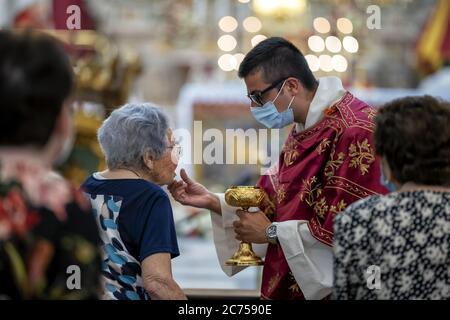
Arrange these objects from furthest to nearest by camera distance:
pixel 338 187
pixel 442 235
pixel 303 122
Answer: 1. pixel 303 122
2. pixel 338 187
3. pixel 442 235

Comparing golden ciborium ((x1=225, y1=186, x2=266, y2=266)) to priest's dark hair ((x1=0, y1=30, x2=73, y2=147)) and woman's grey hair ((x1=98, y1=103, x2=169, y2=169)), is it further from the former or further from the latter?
priest's dark hair ((x1=0, y1=30, x2=73, y2=147))

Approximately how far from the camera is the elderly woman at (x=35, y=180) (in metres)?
2.44

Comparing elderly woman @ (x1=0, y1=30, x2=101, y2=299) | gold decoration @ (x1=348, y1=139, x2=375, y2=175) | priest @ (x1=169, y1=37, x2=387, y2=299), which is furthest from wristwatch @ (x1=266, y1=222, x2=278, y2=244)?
elderly woman @ (x1=0, y1=30, x2=101, y2=299)

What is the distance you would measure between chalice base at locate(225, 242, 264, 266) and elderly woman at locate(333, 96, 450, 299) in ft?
4.15

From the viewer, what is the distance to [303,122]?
14.0ft

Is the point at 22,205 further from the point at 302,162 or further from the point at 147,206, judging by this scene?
the point at 302,162

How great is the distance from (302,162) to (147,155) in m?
0.64

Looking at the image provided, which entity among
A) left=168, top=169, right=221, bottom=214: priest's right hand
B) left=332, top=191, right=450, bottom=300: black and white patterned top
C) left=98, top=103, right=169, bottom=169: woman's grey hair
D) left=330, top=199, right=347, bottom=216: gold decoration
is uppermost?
left=98, top=103, right=169, bottom=169: woman's grey hair

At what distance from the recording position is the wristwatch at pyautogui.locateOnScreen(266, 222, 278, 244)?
4.11 meters

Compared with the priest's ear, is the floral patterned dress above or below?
below

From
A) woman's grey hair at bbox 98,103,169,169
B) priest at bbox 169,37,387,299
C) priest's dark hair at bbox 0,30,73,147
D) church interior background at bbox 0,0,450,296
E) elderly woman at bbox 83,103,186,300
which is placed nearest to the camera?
priest's dark hair at bbox 0,30,73,147

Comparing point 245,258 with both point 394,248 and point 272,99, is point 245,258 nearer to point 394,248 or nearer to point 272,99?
point 272,99

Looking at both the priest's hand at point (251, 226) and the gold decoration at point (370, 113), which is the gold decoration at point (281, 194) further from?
the gold decoration at point (370, 113)

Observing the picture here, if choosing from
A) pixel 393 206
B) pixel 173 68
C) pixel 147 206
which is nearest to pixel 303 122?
pixel 147 206
